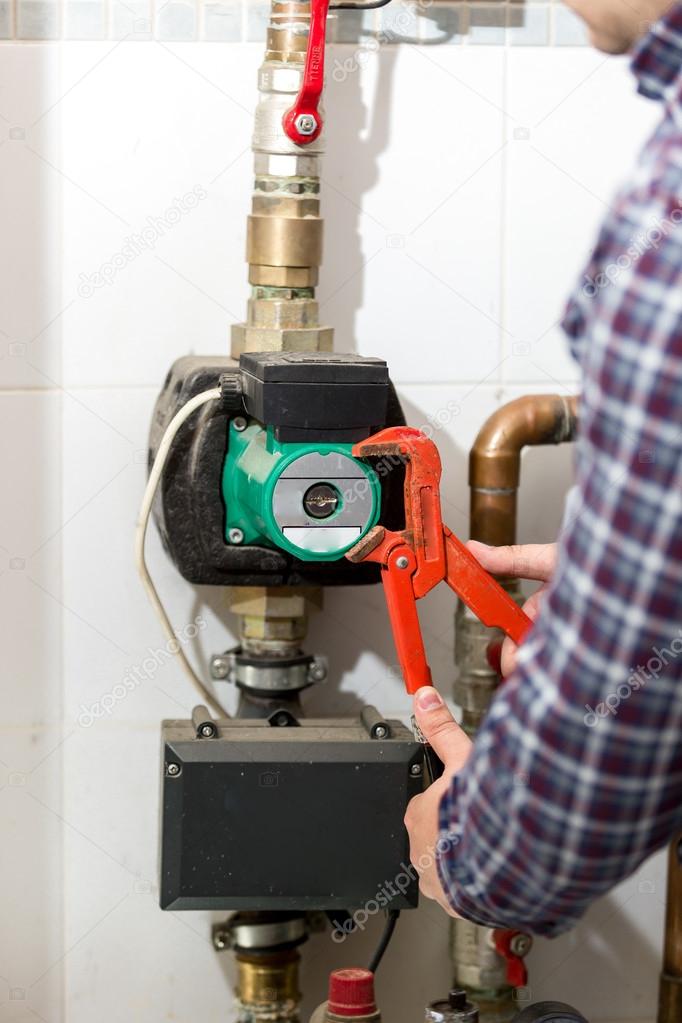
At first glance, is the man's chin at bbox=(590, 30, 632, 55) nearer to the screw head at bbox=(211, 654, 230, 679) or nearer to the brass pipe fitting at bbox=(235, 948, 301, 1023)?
the screw head at bbox=(211, 654, 230, 679)

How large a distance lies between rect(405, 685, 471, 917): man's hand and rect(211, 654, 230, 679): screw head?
0.33 meters

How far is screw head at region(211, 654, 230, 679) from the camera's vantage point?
1.18m

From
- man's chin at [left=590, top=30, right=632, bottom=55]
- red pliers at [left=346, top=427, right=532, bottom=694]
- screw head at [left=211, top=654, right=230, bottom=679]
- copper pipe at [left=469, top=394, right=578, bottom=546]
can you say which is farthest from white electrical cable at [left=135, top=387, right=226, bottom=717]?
man's chin at [left=590, top=30, right=632, bottom=55]

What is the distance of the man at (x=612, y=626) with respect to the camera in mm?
509

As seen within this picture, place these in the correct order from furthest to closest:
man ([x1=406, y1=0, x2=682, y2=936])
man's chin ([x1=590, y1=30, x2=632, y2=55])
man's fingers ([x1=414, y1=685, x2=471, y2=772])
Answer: man's fingers ([x1=414, y1=685, x2=471, y2=772]) < man's chin ([x1=590, y1=30, x2=632, y2=55]) < man ([x1=406, y1=0, x2=682, y2=936])

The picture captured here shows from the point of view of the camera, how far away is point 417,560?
96 centimetres

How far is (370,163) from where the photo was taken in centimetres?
119

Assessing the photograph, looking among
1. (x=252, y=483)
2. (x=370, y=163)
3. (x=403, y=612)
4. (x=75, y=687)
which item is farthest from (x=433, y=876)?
(x=370, y=163)

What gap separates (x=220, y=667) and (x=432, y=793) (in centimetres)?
43

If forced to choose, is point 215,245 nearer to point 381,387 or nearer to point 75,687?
point 381,387

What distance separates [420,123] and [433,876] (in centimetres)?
71

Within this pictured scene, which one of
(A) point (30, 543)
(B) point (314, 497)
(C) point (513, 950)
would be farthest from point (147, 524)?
(C) point (513, 950)

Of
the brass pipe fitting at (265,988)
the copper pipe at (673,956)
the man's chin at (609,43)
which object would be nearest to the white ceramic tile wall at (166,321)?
the brass pipe fitting at (265,988)

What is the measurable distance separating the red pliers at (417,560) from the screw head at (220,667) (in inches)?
10.7
